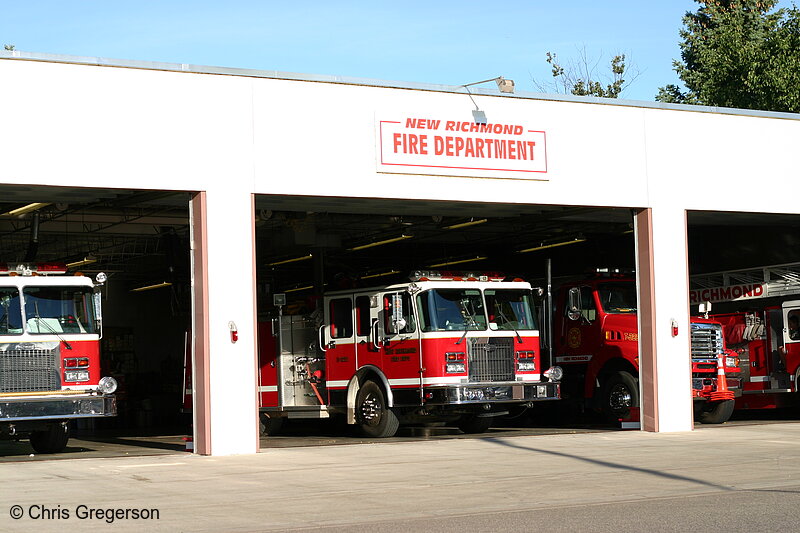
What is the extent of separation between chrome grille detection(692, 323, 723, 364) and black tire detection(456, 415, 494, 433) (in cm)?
405

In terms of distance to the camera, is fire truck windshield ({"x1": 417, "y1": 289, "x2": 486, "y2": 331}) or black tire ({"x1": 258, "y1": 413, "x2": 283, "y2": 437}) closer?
fire truck windshield ({"x1": 417, "y1": 289, "x2": 486, "y2": 331})

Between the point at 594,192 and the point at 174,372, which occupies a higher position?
the point at 594,192

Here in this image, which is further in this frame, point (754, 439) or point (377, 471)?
point (754, 439)

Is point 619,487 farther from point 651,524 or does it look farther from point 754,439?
point 754,439

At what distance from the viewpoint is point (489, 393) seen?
61.4 feet

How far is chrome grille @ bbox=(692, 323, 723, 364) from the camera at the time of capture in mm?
21156

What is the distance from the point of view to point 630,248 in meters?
A: 29.8

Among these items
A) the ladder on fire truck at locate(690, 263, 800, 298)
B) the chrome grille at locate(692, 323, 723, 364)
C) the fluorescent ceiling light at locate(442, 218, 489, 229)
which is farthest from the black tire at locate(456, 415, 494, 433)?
the ladder on fire truck at locate(690, 263, 800, 298)

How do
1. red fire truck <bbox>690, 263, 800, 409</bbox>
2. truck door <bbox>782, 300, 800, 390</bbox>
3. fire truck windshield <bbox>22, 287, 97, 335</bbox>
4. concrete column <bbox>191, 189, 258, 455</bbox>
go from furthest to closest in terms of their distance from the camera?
red fire truck <bbox>690, 263, 800, 409</bbox> → truck door <bbox>782, 300, 800, 390</bbox> → fire truck windshield <bbox>22, 287, 97, 335</bbox> → concrete column <bbox>191, 189, 258, 455</bbox>

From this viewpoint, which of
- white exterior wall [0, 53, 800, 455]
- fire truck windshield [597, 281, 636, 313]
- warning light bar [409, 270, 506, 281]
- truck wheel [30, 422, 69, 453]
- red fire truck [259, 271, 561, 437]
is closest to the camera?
white exterior wall [0, 53, 800, 455]

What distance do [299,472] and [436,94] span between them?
727 cm

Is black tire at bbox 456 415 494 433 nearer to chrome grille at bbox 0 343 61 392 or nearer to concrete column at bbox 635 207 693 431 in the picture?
concrete column at bbox 635 207 693 431

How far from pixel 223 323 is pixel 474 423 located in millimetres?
6577

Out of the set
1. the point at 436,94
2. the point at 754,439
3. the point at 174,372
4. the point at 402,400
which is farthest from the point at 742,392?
the point at 174,372
